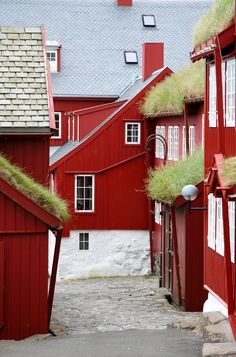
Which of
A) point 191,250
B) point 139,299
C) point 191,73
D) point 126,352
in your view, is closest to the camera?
point 126,352

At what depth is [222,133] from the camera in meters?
17.9

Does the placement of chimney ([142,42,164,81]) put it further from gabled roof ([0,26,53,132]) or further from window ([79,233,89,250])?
gabled roof ([0,26,53,132])

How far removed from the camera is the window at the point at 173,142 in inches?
1455

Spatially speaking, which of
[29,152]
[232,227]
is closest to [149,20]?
[29,152]

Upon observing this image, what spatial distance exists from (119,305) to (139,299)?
151 centimetres

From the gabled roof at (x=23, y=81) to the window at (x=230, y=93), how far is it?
447 cm

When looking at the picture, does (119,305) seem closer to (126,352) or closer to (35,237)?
(35,237)

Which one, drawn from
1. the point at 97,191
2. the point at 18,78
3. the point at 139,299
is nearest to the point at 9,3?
the point at 97,191

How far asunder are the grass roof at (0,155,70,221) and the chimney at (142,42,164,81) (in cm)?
2472

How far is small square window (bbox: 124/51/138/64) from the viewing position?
164ft

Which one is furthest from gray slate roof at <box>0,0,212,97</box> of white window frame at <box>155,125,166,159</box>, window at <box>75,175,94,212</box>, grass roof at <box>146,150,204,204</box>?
grass roof at <box>146,150,204,204</box>

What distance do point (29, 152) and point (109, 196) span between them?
19299 millimetres

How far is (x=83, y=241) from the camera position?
41.5 meters

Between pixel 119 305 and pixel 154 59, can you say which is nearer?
pixel 119 305
